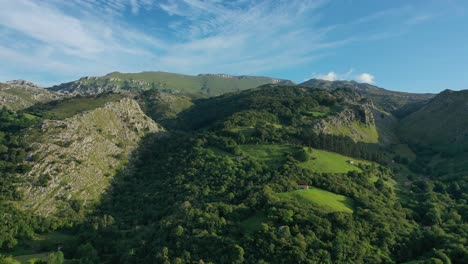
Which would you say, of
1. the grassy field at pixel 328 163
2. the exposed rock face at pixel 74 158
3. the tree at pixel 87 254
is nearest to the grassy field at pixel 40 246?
the tree at pixel 87 254

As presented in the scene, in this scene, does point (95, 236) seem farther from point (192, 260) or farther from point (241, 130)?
point (241, 130)

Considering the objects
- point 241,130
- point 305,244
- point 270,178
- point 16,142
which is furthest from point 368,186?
point 16,142

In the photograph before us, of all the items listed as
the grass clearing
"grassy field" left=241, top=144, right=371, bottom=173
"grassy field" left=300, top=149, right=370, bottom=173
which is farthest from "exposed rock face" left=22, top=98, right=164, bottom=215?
"grassy field" left=300, top=149, right=370, bottom=173

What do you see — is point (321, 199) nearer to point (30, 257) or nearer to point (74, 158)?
point (30, 257)

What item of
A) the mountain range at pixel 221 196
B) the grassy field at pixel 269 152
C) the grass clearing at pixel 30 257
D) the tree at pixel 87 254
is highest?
the grassy field at pixel 269 152

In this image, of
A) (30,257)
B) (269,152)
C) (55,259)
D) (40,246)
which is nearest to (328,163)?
(269,152)

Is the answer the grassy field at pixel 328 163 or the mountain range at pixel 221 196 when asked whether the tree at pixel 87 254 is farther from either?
the grassy field at pixel 328 163

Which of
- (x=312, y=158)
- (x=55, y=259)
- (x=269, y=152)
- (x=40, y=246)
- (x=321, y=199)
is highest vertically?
(x=269, y=152)
